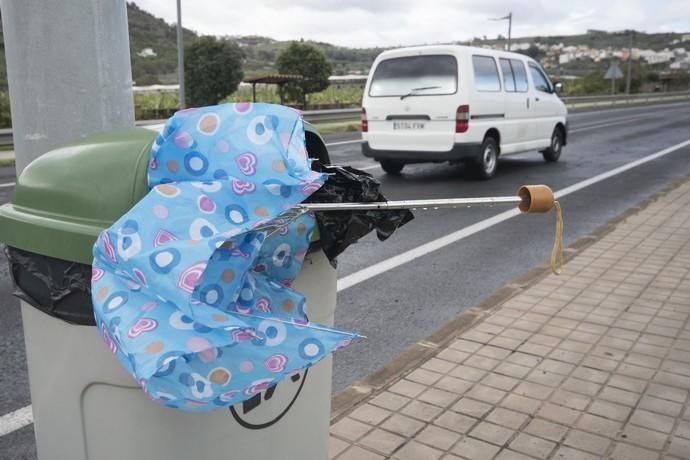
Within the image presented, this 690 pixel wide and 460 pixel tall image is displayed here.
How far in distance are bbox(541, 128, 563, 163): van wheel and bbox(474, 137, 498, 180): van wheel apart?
8.74ft

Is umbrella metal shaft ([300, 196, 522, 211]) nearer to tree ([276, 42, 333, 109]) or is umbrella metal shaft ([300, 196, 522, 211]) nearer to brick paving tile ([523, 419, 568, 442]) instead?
brick paving tile ([523, 419, 568, 442])

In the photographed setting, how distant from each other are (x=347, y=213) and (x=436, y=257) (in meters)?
4.45

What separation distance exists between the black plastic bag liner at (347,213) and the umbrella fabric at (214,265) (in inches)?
3.4

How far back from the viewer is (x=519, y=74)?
38.4ft

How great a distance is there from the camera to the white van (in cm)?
1012

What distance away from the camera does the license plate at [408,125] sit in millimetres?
10405

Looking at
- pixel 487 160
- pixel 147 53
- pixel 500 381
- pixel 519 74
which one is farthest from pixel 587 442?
pixel 147 53

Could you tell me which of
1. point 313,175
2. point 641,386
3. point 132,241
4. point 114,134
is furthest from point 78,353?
point 641,386

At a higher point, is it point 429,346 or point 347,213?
point 347,213

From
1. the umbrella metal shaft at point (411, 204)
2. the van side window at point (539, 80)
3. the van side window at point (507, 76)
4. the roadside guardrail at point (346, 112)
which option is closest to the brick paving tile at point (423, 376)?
the umbrella metal shaft at point (411, 204)

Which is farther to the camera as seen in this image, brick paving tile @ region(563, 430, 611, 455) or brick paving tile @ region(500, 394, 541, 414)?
brick paving tile @ region(500, 394, 541, 414)

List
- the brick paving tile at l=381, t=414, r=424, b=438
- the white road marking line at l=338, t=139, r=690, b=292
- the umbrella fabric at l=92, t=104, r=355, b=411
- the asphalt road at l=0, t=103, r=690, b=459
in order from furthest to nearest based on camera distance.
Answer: the white road marking line at l=338, t=139, r=690, b=292 → the asphalt road at l=0, t=103, r=690, b=459 → the brick paving tile at l=381, t=414, r=424, b=438 → the umbrella fabric at l=92, t=104, r=355, b=411

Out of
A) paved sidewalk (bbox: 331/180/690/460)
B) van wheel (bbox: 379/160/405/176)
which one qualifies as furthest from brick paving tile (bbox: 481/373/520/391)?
van wheel (bbox: 379/160/405/176)

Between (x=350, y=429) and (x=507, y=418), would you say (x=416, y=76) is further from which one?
(x=350, y=429)
